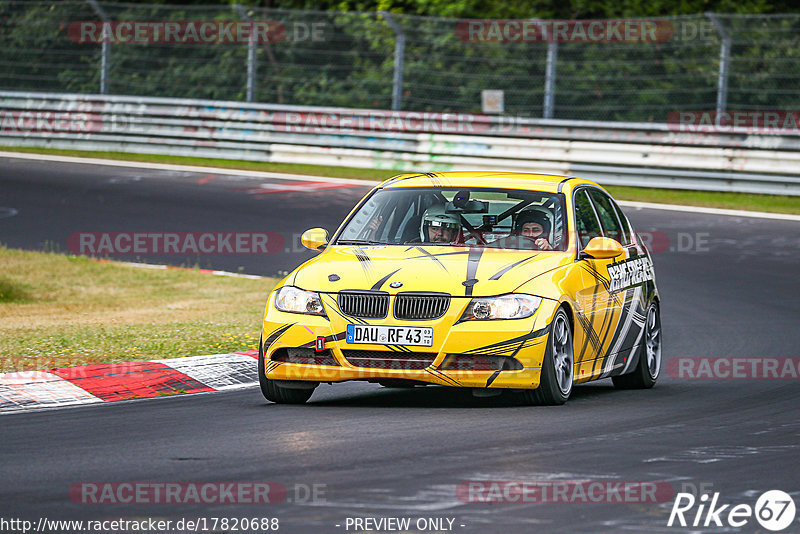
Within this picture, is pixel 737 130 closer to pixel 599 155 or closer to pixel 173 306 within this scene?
pixel 599 155

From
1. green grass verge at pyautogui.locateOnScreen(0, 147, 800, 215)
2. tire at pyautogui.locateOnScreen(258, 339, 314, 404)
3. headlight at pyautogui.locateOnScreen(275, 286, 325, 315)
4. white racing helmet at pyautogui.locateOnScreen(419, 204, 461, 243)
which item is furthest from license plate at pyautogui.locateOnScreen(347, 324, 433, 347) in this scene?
green grass verge at pyautogui.locateOnScreen(0, 147, 800, 215)

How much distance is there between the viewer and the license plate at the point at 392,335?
835 cm

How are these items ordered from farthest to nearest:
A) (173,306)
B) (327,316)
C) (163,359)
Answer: (173,306), (163,359), (327,316)

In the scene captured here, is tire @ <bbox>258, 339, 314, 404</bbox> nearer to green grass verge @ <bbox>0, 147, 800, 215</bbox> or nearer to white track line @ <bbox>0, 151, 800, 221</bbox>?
white track line @ <bbox>0, 151, 800, 221</bbox>

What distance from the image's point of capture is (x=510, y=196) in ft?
32.0

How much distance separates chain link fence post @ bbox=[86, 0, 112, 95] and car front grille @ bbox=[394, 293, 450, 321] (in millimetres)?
21408

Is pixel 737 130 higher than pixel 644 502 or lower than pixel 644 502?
→ higher

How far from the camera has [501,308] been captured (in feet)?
27.7

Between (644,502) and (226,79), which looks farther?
(226,79)

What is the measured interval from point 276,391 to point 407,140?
17.2 m

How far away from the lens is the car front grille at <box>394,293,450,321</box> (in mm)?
8422

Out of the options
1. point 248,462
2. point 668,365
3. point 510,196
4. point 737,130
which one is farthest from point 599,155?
point 248,462

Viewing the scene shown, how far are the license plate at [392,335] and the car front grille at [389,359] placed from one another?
61 mm

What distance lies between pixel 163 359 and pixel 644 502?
5.30 metres
